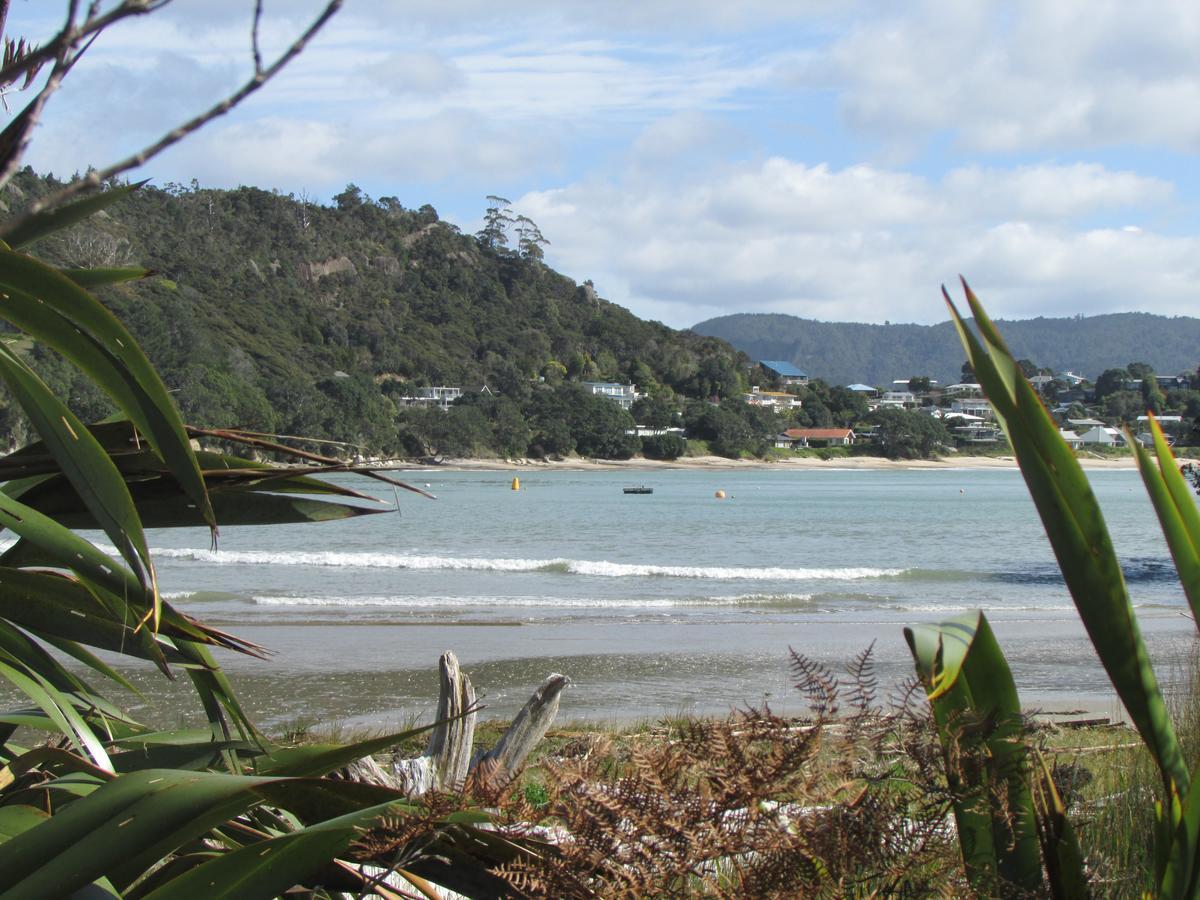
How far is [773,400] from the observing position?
436 ft

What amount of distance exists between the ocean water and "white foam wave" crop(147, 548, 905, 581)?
0.26 feet

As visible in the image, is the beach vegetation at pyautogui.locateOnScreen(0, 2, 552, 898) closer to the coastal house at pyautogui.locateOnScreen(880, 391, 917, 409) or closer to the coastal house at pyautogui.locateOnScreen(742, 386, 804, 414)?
the coastal house at pyautogui.locateOnScreen(742, 386, 804, 414)

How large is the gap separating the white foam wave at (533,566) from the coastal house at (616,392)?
91.1 metres

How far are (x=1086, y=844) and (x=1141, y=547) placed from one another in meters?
32.6

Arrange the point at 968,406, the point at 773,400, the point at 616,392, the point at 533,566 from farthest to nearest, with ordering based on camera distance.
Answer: the point at 968,406, the point at 773,400, the point at 616,392, the point at 533,566

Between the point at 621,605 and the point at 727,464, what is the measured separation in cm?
9431

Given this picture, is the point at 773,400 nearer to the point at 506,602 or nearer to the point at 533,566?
the point at 533,566

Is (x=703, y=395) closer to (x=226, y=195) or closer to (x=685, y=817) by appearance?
(x=226, y=195)

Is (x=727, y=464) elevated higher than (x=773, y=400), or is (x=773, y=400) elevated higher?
(x=773, y=400)

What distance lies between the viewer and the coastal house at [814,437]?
122 m

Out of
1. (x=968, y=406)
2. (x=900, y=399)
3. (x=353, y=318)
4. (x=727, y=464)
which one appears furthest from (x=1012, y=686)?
(x=900, y=399)

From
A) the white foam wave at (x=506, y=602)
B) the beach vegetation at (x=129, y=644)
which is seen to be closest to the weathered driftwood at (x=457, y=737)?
the beach vegetation at (x=129, y=644)

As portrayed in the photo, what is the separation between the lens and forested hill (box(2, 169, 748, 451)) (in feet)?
260

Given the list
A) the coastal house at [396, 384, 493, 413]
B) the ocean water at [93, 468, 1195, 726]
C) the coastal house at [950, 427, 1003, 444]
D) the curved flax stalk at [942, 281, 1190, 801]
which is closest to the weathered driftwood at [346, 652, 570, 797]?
the ocean water at [93, 468, 1195, 726]
